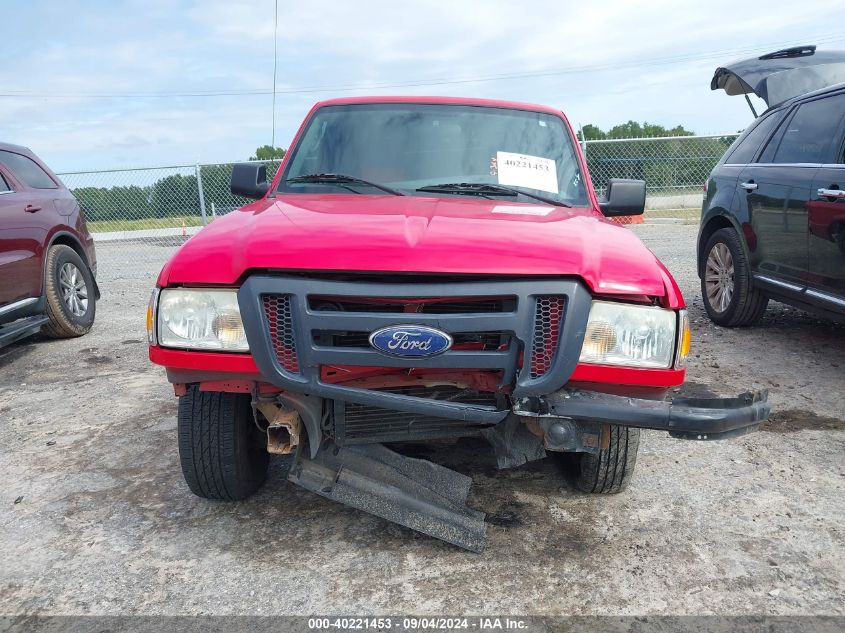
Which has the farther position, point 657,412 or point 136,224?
point 136,224

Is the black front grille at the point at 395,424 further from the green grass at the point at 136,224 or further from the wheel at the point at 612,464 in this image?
the green grass at the point at 136,224

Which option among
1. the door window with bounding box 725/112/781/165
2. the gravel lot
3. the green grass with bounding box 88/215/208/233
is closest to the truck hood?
the gravel lot

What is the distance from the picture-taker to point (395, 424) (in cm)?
257

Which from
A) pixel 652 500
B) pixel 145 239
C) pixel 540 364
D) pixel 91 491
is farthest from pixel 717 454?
pixel 145 239

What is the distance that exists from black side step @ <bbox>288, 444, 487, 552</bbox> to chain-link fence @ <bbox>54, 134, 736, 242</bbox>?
36.6ft

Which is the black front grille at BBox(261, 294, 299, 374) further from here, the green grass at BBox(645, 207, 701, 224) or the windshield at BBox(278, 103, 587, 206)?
the green grass at BBox(645, 207, 701, 224)

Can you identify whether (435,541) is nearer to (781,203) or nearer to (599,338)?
(599,338)

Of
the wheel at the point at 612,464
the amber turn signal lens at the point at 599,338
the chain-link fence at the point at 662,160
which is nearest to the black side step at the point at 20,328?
the wheel at the point at 612,464

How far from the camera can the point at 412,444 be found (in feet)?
Result: 11.1

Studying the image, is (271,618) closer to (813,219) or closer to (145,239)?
(813,219)

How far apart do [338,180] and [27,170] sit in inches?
158

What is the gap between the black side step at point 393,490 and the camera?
8.32 ft

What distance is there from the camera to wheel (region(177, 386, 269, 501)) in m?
2.62

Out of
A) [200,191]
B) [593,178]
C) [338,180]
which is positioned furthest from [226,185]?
[338,180]
